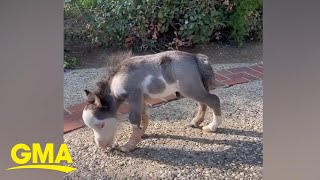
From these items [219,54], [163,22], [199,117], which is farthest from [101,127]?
[219,54]

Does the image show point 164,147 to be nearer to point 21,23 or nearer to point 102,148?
point 102,148

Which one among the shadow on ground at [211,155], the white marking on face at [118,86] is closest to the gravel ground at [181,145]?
the shadow on ground at [211,155]

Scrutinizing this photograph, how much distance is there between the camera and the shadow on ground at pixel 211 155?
186 cm

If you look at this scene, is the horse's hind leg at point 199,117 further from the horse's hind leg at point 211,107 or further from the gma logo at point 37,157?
the gma logo at point 37,157

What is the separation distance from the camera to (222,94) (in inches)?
89.7

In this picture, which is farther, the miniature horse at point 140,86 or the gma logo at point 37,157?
the miniature horse at point 140,86

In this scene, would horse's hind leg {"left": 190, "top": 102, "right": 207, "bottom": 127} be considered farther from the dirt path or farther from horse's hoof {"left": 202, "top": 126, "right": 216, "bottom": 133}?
the dirt path

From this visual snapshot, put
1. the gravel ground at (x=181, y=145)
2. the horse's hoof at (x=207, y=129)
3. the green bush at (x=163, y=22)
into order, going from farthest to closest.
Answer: the green bush at (x=163, y=22) < the horse's hoof at (x=207, y=129) < the gravel ground at (x=181, y=145)

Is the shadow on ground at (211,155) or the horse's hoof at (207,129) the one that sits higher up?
the horse's hoof at (207,129)

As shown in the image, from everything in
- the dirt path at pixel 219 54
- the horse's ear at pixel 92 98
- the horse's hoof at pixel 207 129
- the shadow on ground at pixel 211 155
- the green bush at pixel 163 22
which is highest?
the green bush at pixel 163 22

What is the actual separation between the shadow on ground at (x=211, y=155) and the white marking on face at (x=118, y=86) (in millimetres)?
263

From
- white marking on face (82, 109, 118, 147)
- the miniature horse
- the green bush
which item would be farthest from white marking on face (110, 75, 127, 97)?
the green bush

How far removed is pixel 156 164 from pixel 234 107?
0.56m

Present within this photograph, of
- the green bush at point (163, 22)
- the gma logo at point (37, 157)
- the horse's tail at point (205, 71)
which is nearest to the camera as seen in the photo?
the gma logo at point (37, 157)
